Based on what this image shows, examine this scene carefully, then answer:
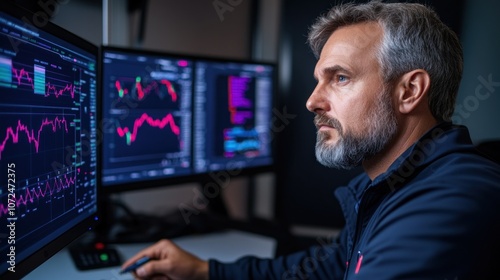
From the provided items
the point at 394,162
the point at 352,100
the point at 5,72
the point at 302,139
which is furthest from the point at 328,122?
the point at 302,139

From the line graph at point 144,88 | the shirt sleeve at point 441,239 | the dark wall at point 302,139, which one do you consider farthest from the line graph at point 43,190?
the dark wall at point 302,139

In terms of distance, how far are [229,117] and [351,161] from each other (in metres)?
0.62

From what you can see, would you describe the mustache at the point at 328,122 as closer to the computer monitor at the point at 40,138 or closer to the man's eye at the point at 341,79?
the man's eye at the point at 341,79

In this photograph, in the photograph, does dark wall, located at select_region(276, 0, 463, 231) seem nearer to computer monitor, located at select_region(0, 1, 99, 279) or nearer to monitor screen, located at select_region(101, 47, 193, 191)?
monitor screen, located at select_region(101, 47, 193, 191)

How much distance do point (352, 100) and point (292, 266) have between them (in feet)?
1.44

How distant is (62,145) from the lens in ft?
2.61

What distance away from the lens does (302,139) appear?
1835 mm

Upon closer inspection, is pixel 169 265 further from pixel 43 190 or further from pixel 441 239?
A: pixel 441 239

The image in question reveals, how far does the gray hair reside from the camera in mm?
893

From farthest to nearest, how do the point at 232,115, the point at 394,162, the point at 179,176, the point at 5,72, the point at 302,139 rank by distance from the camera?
the point at 302,139 → the point at 232,115 → the point at 179,176 → the point at 394,162 → the point at 5,72

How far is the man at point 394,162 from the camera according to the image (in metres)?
0.65

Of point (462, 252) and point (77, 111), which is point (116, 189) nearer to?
point (77, 111)

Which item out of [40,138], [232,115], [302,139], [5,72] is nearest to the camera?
[5,72]

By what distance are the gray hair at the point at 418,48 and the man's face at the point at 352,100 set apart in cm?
2
